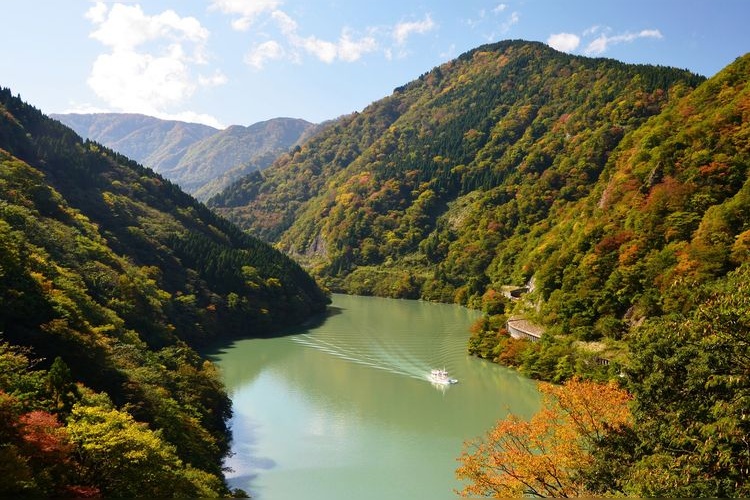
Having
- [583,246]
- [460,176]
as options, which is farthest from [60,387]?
[460,176]

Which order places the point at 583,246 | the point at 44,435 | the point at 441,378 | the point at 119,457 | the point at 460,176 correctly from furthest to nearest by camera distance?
the point at 460,176
the point at 583,246
the point at 441,378
the point at 119,457
the point at 44,435

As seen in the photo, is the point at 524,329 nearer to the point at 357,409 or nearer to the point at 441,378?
the point at 441,378

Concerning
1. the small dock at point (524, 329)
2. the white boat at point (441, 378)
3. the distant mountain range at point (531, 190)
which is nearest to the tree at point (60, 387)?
the white boat at point (441, 378)

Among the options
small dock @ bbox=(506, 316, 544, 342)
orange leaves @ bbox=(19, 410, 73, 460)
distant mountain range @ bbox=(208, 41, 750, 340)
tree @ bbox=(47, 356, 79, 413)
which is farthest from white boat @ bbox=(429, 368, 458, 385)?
orange leaves @ bbox=(19, 410, 73, 460)

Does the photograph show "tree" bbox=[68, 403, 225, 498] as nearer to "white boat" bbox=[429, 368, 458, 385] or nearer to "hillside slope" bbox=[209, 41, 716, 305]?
"white boat" bbox=[429, 368, 458, 385]

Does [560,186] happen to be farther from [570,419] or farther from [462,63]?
[462,63]
